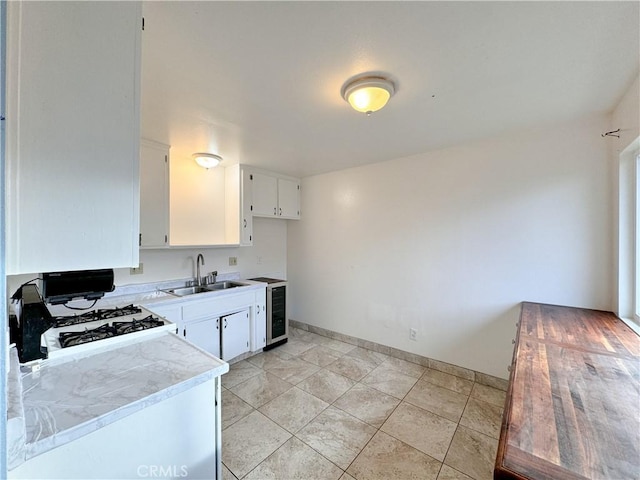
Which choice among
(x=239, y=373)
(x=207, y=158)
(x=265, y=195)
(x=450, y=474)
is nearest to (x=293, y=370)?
(x=239, y=373)

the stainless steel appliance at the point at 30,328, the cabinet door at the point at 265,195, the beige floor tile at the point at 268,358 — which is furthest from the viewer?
the cabinet door at the point at 265,195

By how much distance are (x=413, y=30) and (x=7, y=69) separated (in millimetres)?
1409

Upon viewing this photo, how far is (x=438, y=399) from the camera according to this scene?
2.26 metres

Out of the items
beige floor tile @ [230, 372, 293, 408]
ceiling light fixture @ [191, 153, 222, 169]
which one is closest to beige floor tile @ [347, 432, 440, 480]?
beige floor tile @ [230, 372, 293, 408]

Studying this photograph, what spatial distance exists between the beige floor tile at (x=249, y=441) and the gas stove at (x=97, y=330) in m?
0.91

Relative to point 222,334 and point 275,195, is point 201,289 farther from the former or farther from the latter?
point 275,195

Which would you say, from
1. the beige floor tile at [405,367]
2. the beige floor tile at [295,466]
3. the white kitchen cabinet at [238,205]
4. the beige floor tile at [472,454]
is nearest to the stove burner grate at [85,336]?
the beige floor tile at [295,466]

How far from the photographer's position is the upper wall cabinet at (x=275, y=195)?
3.39m

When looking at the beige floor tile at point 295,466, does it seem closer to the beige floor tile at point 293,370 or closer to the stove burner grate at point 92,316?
the beige floor tile at point 293,370

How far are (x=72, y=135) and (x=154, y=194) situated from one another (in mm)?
1938

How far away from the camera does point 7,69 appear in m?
0.68

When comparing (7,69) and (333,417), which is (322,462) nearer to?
(333,417)

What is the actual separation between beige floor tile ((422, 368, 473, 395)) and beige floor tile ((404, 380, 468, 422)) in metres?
0.07

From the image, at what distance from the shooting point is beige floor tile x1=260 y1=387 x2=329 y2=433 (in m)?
1.98
